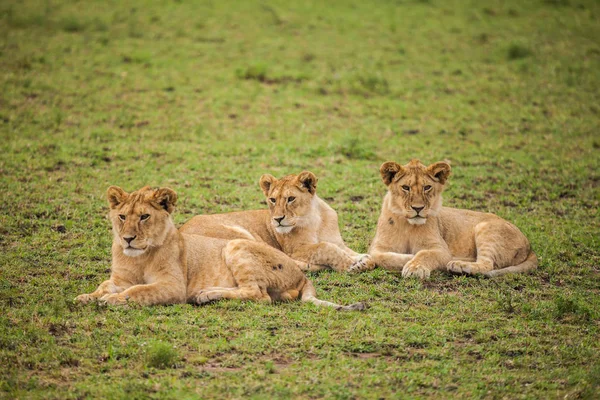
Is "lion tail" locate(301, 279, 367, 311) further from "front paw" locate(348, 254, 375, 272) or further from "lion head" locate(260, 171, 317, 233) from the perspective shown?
"lion head" locate(260, 171, 317, 233)

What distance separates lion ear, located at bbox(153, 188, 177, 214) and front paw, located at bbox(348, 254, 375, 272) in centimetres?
194

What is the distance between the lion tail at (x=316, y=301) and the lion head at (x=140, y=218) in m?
1.29

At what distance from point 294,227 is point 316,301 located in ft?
5.39

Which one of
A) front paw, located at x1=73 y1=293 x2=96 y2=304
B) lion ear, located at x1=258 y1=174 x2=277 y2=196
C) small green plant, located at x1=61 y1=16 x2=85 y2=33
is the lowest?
front paw, located at x1=73 y1=293 x2=96 y2=304

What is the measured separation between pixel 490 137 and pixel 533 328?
7451 mm

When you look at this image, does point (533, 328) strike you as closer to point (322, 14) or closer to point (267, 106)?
point (267, 106)

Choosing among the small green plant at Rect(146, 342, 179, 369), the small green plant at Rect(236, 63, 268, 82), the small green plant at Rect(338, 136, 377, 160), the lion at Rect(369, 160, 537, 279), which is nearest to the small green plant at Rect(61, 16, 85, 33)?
the small green plant at Rect(236, 63, 268, 82)

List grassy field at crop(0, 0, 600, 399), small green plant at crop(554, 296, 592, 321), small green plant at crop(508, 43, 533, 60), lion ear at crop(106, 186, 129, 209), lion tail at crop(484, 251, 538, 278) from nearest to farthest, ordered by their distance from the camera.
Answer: grassy field at crop(0, 0, 600, 399) → small green plant at crop(554, 296, 592, 321) → lion ear at crop(106, 186, 129, 209) → lion tail at crop(484, 251, 538, 278) → small green plant at crop(508, 43, 533, 60)

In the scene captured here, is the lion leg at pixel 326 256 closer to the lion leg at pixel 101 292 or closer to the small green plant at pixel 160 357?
the lion leg at pixel 101 292

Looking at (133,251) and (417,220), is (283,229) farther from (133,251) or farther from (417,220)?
(133,251)

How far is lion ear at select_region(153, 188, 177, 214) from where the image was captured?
7.52 m

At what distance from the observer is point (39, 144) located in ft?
42.2

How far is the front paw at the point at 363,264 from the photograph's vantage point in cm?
853

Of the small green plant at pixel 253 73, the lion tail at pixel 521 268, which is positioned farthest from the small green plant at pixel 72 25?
the lion tail at pixel 521 268
